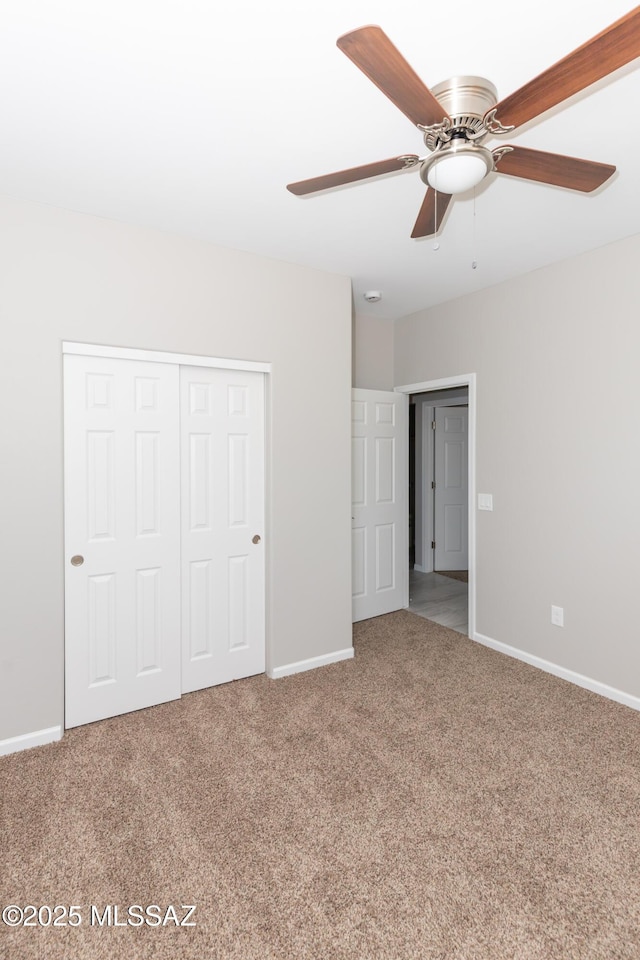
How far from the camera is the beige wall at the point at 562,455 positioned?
2.81m

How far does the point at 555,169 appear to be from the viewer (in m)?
1.56

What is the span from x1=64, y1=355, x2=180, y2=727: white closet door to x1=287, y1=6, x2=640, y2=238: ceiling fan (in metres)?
1.51

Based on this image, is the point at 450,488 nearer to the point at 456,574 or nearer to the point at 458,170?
the point at 456,574

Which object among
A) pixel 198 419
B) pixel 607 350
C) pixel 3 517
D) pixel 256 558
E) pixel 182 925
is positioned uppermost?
pixel 607 350

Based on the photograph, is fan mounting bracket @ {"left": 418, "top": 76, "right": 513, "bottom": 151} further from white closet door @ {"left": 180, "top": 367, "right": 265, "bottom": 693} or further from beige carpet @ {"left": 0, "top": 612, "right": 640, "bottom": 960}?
beige carpet @ {"left": 0, "top": 612, "right": 640, "bottom": 960}

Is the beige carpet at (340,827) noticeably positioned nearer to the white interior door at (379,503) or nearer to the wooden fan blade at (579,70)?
the white interior door at (379,503)

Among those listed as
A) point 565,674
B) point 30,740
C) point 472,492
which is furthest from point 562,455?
point 30,740

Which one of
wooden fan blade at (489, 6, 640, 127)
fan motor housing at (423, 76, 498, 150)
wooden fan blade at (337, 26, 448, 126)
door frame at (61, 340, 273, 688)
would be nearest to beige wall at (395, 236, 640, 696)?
door frame at (61, 340, 273, 688)

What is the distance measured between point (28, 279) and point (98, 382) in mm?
554

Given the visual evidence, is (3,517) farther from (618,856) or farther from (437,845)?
(618,856)

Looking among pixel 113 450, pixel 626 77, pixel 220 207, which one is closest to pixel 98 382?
pixel 113 450

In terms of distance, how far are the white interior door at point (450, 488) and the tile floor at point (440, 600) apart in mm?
369

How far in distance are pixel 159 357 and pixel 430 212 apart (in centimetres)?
159

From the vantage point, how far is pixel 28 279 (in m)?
2.36
